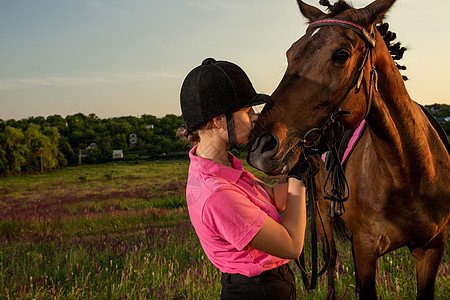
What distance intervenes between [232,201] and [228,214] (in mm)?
61

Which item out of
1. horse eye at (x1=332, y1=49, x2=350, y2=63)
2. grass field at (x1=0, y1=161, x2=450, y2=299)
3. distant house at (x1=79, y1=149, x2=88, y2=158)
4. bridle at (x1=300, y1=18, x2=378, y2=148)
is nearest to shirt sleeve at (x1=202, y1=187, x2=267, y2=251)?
bridle at (x1=300, y1=18, x2=378, y2=148)

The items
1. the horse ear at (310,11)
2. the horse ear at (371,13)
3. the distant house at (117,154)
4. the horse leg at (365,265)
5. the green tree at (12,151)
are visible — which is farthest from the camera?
the distant house at (117,154)

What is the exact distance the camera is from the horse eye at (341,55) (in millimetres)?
1871

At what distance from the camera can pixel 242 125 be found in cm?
174

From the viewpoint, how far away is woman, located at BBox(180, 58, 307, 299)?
1549mm

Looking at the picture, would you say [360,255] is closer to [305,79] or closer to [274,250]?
[274,250]

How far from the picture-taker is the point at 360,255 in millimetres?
2875

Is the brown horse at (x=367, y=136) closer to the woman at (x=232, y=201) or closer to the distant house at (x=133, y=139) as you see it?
the woman at (x=232, y=201)

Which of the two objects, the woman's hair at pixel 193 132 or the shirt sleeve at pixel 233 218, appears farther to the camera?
the woman's hair at pixel 193 132

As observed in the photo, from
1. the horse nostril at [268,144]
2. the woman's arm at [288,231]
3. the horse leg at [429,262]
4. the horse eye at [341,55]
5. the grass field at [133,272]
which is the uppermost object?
the horse eye at [341,55]

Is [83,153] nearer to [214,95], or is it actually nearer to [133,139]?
[133,139]

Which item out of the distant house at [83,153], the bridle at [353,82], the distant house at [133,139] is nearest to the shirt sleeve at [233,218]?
the bridle at [353,82]

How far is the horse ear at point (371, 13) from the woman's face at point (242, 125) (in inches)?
37.5

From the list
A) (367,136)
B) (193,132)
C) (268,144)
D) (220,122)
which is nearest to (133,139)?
(367,136)
